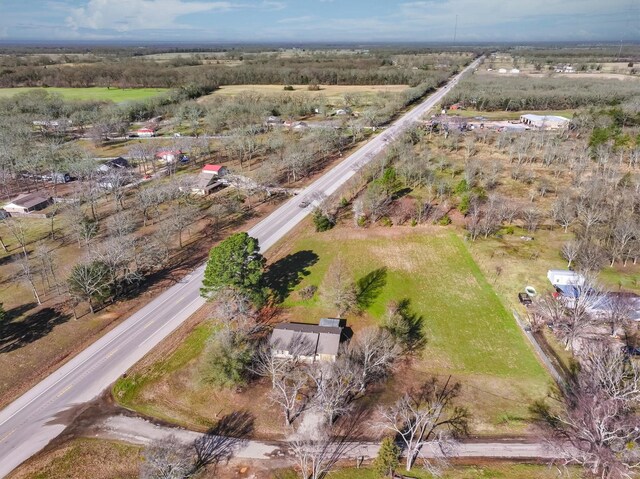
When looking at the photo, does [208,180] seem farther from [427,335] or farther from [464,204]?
Result: [427,335]

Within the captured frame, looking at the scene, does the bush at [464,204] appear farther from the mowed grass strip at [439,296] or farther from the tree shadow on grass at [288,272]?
the tree shadow on grass at [288,272]

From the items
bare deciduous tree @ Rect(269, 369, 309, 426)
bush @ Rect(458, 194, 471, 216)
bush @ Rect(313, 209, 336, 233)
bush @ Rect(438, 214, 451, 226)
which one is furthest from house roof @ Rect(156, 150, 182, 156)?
bare deciduous tree @ Rect(269, 369, 309, 426)

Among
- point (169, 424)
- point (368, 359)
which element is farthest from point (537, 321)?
point (169, 424)

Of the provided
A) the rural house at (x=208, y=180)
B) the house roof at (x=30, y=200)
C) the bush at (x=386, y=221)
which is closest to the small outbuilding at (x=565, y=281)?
the bush at (x=386, y=221)

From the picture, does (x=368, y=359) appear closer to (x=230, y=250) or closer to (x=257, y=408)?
(x=257, y=408)

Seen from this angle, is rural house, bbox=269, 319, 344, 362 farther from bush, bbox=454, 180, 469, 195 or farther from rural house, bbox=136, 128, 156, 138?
rural house, bbox=136, 128, 156, 138

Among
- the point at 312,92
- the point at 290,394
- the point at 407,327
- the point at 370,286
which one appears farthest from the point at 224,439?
the point at 312,92
